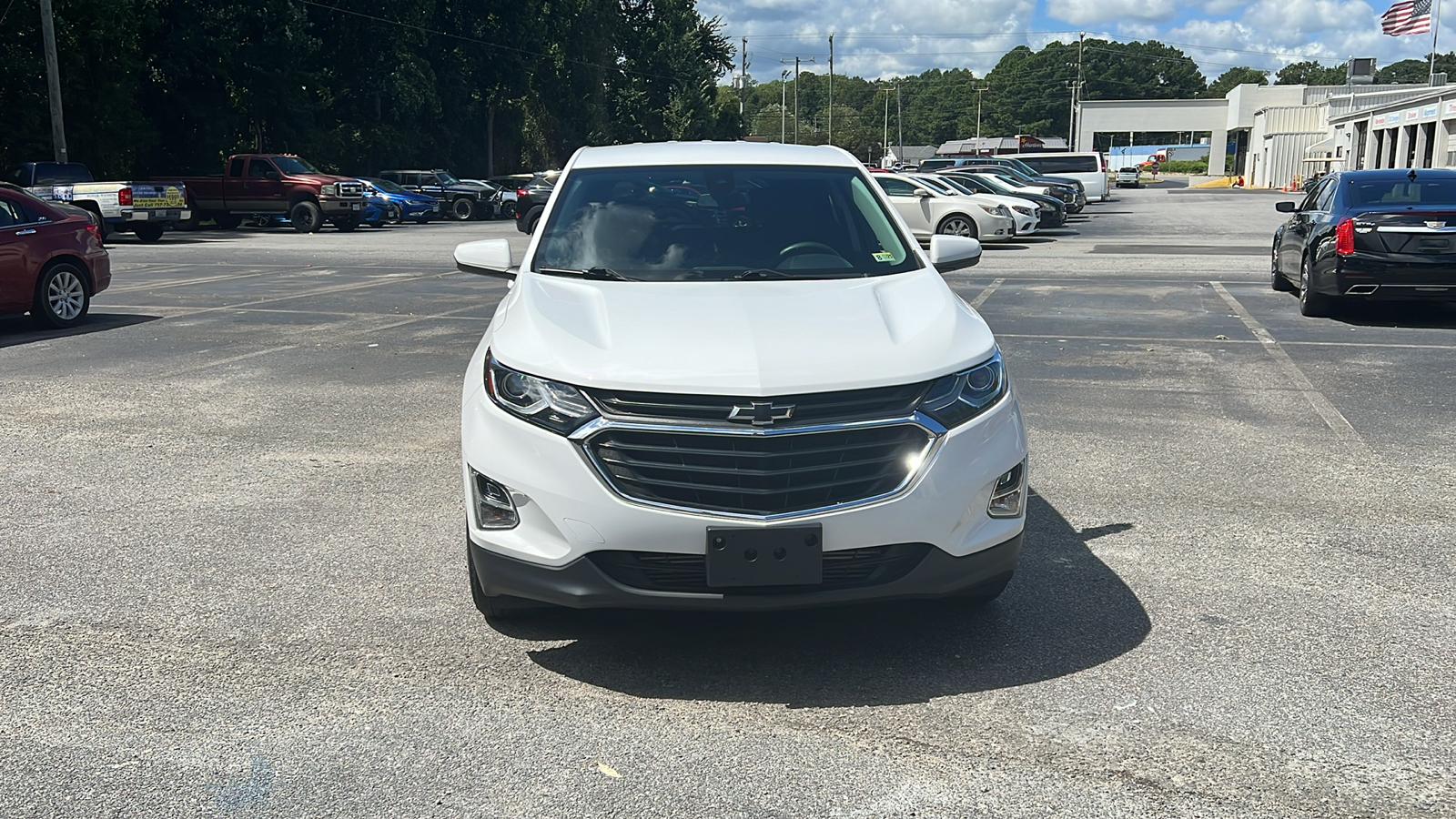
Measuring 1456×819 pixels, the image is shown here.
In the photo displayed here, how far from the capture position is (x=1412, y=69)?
155 metres

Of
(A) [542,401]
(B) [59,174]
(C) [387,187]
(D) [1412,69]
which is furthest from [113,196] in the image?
(D) [1412,69]

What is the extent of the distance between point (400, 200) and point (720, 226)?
116 feet

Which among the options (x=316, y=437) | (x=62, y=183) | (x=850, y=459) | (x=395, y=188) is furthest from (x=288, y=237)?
(x=850, y=459)

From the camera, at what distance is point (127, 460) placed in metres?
7.00

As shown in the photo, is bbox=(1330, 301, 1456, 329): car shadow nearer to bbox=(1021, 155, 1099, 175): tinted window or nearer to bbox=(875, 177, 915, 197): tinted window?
bbox=(875, 177, 915, 197): tinted window

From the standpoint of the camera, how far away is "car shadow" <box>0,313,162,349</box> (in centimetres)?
1201

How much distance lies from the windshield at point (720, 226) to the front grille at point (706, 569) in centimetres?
146

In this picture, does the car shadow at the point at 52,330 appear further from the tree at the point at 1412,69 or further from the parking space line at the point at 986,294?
the tree at the point at 1412,69

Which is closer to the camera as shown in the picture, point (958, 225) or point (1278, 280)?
point (1278, 280)

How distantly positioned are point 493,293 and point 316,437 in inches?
338

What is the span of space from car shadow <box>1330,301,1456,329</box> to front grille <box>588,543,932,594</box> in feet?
33.8

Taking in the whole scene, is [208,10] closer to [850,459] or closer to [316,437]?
[316,437]

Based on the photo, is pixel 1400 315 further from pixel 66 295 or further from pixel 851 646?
pixel 66 295

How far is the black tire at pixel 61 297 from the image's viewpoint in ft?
40.4
